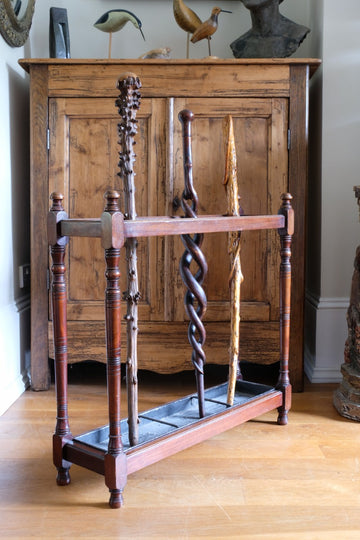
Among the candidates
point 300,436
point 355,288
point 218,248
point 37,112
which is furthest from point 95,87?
point 300,436

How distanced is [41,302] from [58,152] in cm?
64

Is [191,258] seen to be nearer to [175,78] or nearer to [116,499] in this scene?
[116,499]

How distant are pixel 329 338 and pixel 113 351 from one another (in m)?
1.52

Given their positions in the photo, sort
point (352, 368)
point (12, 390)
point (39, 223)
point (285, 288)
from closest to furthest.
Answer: point (285, 288) → point (352, 368) → point (12, 390) → point (39, 223)

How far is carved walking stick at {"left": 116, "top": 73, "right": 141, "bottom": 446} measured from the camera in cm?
171

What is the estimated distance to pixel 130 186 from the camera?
1725 mm

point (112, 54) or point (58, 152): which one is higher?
point (112, 54)

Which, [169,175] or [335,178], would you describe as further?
[335,178]

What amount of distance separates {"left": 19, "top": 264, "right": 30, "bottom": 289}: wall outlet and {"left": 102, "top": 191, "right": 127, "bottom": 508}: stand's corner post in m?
1.29

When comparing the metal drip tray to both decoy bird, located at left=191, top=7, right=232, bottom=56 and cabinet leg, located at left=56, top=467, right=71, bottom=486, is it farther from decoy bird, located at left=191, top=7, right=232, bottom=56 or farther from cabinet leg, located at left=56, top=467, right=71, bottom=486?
decoy bird, located at left=191, top=7, right=232, bottom=56

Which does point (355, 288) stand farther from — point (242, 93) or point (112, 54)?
point (112, 54)

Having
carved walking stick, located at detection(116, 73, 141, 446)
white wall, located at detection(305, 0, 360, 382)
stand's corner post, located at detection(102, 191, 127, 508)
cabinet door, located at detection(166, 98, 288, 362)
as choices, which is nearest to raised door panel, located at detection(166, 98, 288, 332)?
cabinet door, located at detection(166, 98, 288, 362)

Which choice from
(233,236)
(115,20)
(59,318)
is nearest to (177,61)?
(115,20)

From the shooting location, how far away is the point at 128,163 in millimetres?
1721
